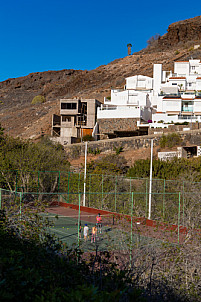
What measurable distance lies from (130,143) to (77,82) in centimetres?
5737

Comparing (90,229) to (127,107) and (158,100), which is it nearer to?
(127,107)

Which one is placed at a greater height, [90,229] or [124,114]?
[124,114]

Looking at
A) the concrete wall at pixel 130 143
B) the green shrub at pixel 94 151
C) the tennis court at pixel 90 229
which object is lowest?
the tennis court at pixel 90 229

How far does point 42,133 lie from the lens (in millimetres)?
57594

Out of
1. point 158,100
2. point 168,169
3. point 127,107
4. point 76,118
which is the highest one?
point 158,100

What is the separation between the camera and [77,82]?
312 ft

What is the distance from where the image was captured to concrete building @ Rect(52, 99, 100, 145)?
173ft

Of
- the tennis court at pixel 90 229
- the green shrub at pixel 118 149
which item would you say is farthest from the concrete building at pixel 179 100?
the tennis court at pixel 90 229

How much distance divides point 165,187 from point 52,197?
1016 cm

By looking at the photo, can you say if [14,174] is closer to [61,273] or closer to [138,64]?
[61,273]

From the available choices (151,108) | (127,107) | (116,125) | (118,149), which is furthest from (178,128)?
(151,108)

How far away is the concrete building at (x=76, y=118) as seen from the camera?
52781 mm

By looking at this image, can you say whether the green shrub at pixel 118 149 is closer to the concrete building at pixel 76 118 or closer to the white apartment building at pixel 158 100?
the white apartment building at pixel 158 100

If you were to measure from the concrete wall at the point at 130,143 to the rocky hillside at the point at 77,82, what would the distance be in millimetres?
14866
